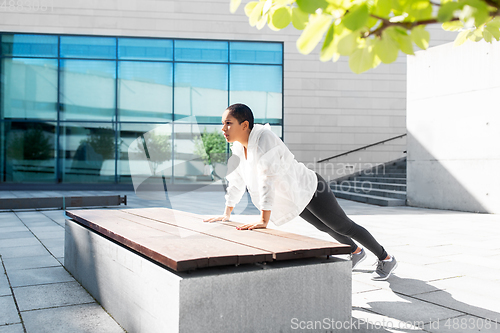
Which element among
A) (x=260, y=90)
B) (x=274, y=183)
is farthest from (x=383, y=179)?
(x=274, y=183)

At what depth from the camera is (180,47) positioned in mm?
19750

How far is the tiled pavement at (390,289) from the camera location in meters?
2.90

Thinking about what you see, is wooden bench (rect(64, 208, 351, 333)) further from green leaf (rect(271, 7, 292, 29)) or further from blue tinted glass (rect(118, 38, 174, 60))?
blue tinted glass (rect(118, 38, 174, 60))

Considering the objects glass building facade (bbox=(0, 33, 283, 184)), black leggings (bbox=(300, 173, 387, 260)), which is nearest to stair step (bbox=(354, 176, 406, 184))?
glass building facade (bbox=(0, 33, 283, 184))

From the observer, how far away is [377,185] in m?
15.6

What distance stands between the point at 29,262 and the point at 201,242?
2.97 m

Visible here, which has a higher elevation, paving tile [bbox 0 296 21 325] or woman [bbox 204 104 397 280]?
woman [bbox 204 104 397 280]

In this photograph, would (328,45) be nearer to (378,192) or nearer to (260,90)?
(378,192)

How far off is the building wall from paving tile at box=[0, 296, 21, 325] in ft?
55.5

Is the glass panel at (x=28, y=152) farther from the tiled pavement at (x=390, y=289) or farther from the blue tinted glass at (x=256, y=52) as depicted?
the tiled pavement at (x=390, y=289)

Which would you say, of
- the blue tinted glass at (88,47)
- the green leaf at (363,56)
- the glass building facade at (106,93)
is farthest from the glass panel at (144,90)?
the green leaf at (363,56)

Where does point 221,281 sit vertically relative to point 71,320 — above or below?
above

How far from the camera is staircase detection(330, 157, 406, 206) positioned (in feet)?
42.5

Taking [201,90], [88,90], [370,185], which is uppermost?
[201,90]
